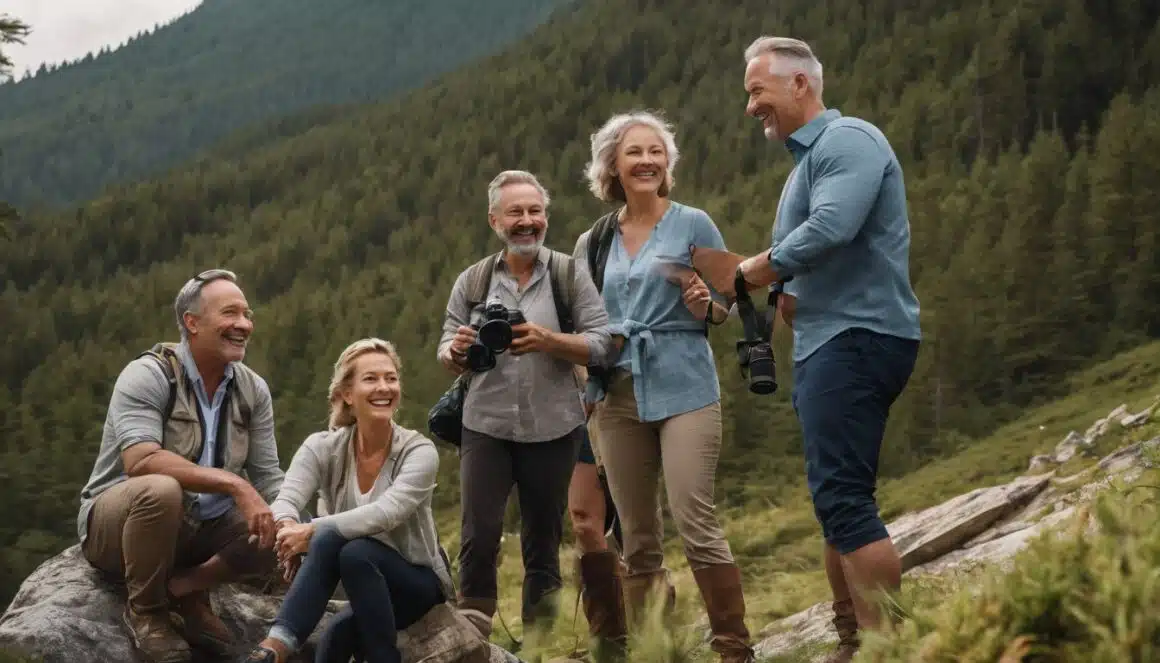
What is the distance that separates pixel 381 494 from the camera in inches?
181

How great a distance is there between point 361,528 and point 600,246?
1.81 meters

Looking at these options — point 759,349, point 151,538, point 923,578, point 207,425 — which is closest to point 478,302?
point 207,425

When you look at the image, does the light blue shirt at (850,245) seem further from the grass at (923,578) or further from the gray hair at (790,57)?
the grass at (923,578)

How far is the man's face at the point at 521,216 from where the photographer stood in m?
5.19

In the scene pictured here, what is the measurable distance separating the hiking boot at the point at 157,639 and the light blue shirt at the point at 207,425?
478 millimetres

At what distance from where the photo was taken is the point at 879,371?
396 cm

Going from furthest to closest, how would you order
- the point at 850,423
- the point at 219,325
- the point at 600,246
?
1. the point at 600,246
2. the point at 219,325
3. the point at 850,423

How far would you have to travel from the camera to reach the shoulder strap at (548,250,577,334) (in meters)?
5.25

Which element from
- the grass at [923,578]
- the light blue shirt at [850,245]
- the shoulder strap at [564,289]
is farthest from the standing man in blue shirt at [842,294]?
the shoulder strap at [564,289]

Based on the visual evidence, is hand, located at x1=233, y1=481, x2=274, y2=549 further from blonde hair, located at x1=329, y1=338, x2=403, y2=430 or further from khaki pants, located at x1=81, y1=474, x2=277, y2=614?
blonde hair, located at x1=329, y1=338, x2=403, y2=430

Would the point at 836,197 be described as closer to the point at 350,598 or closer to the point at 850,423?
the point at 850,423

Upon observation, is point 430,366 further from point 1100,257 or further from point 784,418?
point 1100,257

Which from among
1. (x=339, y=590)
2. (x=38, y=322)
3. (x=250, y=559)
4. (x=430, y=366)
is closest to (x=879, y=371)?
(x=250, y=559)

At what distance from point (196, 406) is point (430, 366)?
4438 centimetres
